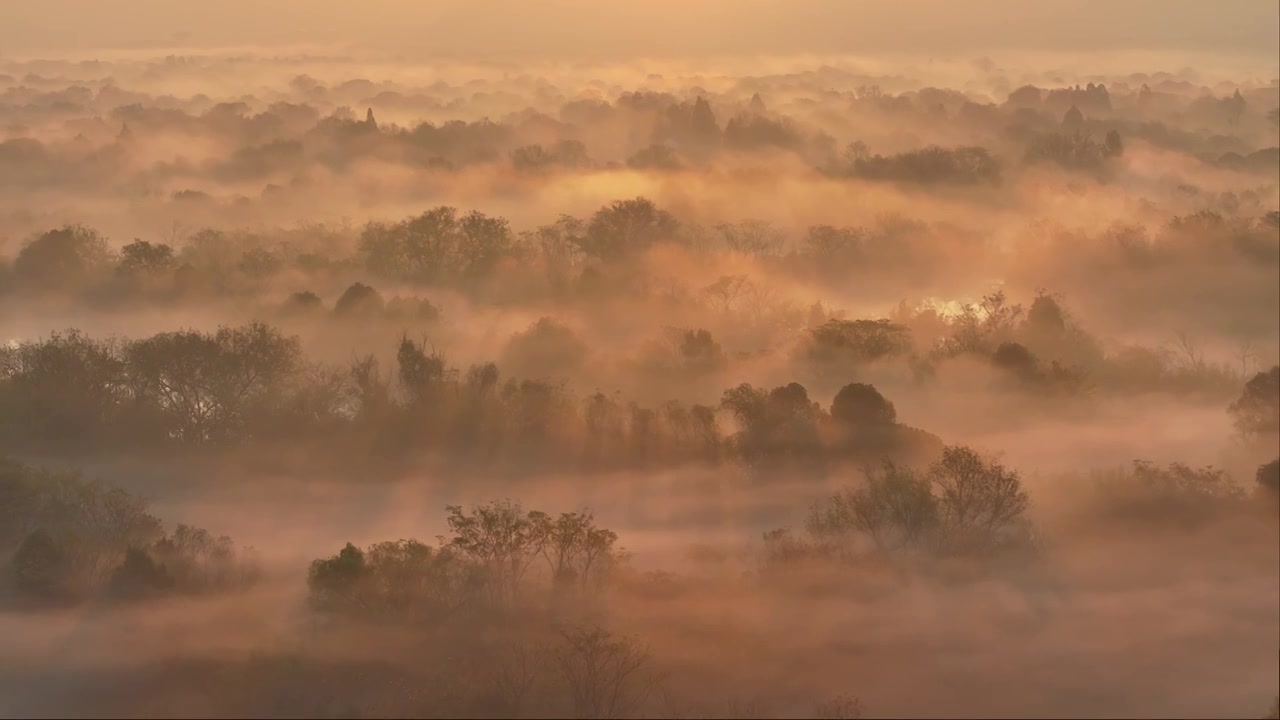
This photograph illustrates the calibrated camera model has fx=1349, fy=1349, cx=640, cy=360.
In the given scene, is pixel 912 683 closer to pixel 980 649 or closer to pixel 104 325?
pixel 980 649

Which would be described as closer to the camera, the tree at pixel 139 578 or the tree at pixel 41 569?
the tree at pixel 41 569

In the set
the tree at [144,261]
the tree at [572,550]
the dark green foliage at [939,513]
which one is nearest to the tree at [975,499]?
the dark green foliage at [939,513]

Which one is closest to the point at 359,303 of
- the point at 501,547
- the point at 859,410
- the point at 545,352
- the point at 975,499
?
the point at 545,352

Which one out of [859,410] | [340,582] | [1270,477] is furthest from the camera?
[859,410]

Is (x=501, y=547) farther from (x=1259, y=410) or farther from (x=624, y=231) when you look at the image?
(x=624, y=231)

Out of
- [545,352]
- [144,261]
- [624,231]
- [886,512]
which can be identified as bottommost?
[886,512]

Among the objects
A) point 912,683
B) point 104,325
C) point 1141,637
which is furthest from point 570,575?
point 104,325

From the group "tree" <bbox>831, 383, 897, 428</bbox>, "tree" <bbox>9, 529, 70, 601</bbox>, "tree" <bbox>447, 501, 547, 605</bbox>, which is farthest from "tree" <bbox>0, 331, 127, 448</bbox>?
"tree" <bbox>831, 383, 897, 428</bbox>

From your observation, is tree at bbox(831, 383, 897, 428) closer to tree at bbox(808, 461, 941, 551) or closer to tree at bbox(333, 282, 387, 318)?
tree at bbox(808, 461, 941, 551)

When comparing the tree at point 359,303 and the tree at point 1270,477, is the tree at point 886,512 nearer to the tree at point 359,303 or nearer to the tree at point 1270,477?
the tree at point 1270,477
